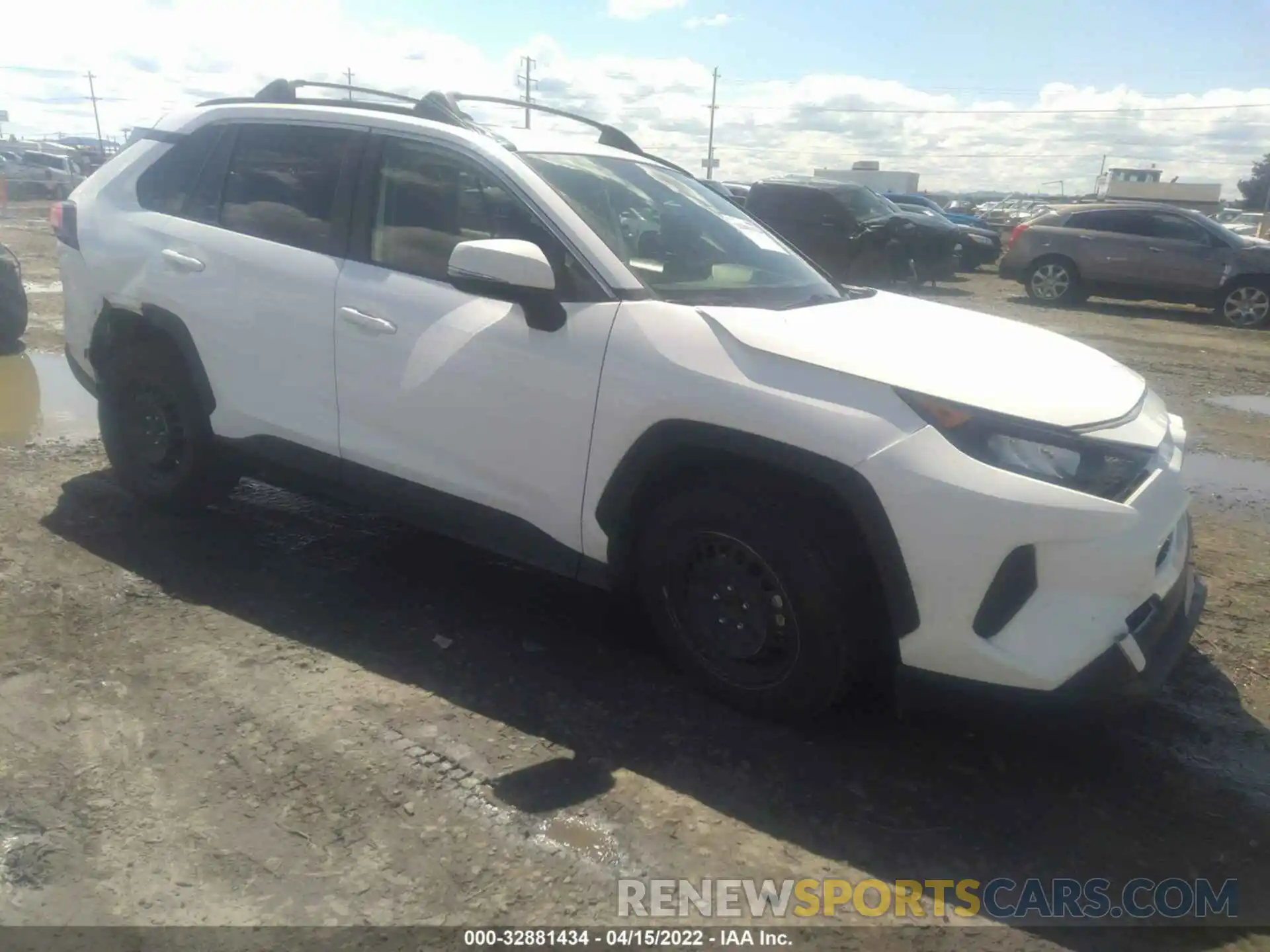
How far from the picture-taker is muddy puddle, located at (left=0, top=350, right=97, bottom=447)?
5871mm

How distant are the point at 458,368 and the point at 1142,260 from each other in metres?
13.8

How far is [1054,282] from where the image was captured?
50.4 ft

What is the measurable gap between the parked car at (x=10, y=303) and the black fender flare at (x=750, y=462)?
6880 mm

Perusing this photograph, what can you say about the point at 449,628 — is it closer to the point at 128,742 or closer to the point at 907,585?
the point at 128,742

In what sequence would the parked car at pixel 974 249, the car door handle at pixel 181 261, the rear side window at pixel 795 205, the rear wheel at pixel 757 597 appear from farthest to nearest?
the parked car at pixel 974 249 < the rear side window at pixel 795 205 < the car door handle at pixel 181 261 < the rear wheel at pixel 757 597

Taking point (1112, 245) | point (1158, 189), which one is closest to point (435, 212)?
point (1112, 245)

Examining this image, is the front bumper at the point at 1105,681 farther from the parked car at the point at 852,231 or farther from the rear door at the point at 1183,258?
the rear door at the point at 1183,258

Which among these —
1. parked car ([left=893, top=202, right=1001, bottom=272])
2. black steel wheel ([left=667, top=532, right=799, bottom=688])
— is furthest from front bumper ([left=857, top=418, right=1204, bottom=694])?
parked car ([left=893, top=202, right=1001, bottom=272])

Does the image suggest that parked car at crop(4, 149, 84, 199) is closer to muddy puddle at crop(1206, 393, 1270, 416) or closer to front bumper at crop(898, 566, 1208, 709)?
muddy puddle at crop(1206, 393, 1270, 416)

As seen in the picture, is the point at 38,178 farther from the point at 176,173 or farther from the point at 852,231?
the point at 176,173

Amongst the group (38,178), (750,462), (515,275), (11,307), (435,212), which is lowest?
(11,307)

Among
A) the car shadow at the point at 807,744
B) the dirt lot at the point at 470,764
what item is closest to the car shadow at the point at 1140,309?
the dirt lot at the point at 470,764

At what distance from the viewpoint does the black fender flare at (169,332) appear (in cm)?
416

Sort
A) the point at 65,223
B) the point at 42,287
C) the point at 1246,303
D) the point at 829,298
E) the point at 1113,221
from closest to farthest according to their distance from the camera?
the point at 829,298 → the point at 65,223 → the point at 42,287 → the point at 1246,303 → the point at 1113,221
